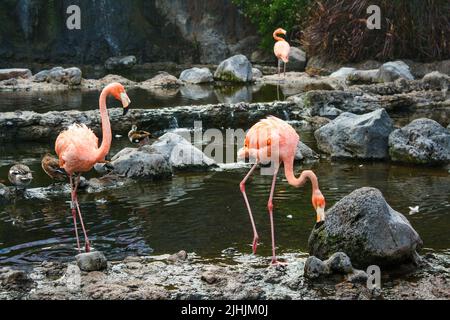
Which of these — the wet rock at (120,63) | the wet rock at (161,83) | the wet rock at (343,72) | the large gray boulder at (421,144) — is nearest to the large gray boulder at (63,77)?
the wet rock at (161,83)

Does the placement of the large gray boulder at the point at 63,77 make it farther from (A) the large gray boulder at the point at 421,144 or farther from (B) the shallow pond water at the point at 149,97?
(A) the large gray boulder at the point at 421,144

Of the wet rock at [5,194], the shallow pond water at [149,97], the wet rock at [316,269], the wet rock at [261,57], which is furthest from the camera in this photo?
the wet rock at [261,57]

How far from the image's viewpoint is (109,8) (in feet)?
86.9

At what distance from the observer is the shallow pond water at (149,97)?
15750mm

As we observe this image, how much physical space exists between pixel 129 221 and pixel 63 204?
48.4 inches

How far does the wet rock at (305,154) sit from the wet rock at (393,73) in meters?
7.35

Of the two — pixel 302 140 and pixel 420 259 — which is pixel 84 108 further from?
pixel 420 259

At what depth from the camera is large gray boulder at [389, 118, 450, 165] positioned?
10781 millimetres

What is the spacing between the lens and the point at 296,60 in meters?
23.0

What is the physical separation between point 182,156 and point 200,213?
2507 millimetres

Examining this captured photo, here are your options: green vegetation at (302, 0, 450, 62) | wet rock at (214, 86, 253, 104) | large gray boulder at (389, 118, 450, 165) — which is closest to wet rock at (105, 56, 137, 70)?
green vegetation at (302, 0, 450, 62)

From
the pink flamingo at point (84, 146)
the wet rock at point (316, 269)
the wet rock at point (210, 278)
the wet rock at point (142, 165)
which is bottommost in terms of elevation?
the wet rock at point (210, 278)
